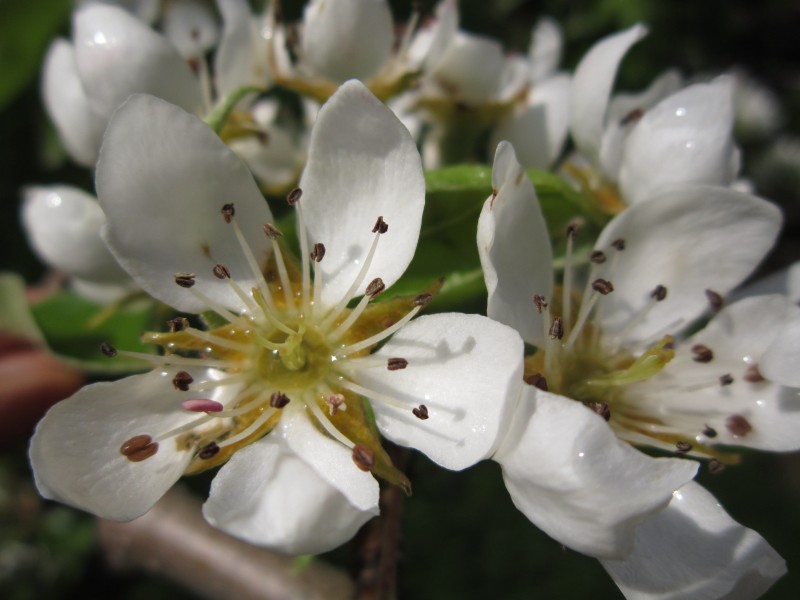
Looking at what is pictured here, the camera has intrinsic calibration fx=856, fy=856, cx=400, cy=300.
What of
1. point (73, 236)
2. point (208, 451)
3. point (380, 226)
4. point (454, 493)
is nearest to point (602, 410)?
point (380, 226)

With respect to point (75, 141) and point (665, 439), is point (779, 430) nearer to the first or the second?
point (665, 439)

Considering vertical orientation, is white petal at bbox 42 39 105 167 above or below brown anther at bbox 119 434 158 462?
above

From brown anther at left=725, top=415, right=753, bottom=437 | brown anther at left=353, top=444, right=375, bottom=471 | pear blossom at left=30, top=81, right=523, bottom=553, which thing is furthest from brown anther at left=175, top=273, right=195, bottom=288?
brown anther at left=725, top=415, right=753, bottom=437

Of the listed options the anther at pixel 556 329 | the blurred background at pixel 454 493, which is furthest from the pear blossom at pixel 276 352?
the blurred background at pixel 454 493

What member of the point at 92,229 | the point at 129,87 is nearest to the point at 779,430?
the point at 129,87

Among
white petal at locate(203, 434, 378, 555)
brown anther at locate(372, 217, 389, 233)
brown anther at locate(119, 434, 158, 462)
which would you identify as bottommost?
brown anther at locate(119, 434, 158, 462)

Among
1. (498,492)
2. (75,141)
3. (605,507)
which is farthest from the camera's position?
(498,492)

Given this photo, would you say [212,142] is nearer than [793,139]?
Yes

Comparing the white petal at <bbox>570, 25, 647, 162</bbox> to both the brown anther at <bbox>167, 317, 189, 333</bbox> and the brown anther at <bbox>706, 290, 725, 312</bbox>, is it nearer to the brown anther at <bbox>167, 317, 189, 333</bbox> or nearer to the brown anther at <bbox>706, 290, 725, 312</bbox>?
Result: the brown anther at <bbox>706, 290, 725, 312</bbox>
